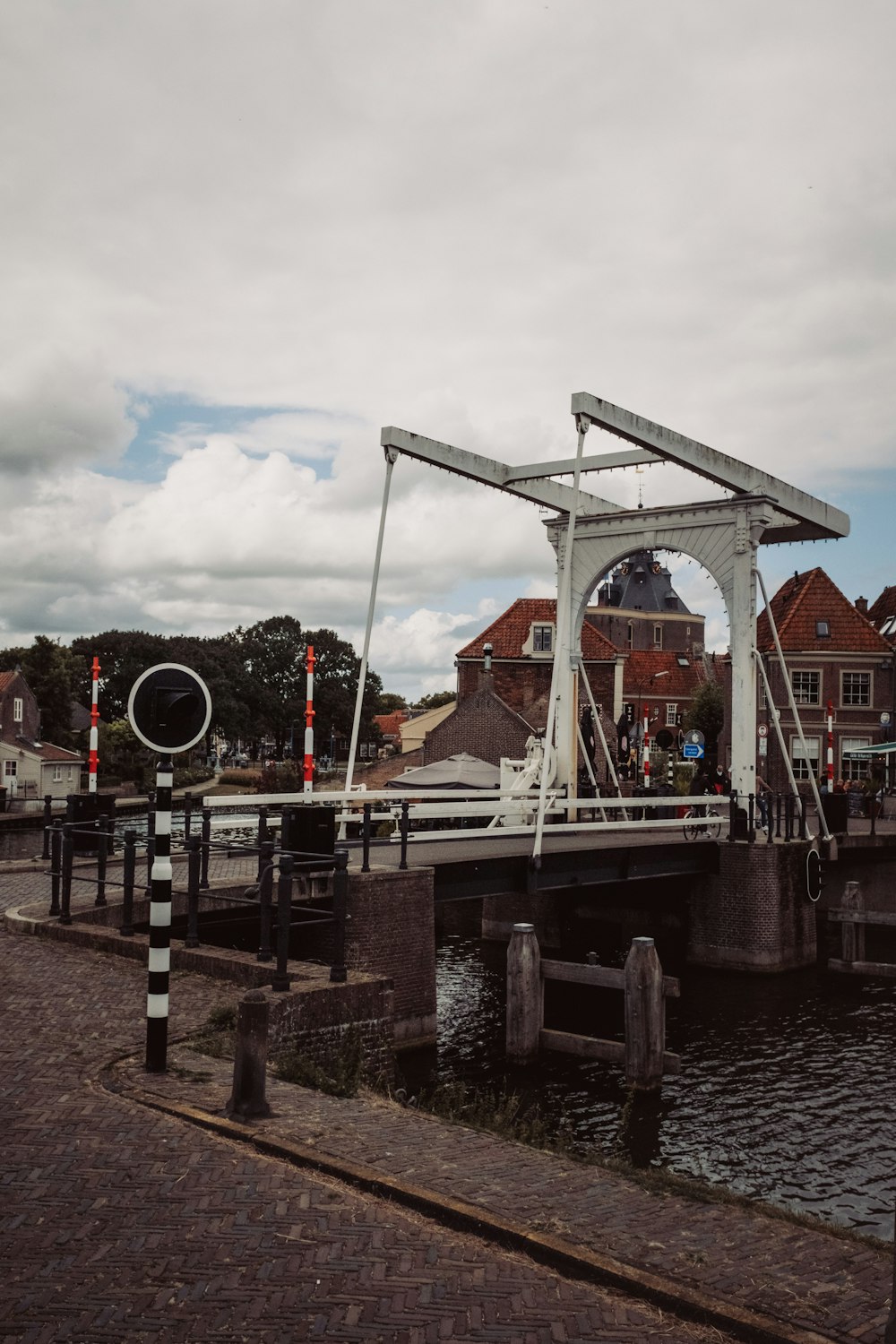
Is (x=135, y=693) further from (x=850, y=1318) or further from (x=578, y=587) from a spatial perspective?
(x=578, y=587)

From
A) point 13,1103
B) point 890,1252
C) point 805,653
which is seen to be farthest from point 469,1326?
point 805,653

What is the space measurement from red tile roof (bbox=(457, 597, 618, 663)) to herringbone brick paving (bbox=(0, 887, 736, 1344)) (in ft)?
100

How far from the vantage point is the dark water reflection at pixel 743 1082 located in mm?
8797

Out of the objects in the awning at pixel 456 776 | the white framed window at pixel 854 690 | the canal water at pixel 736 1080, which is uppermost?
the white framed window at pixel 854 690

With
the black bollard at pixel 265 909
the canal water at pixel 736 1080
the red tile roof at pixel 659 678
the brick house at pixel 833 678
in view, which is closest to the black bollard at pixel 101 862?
the canal water at pixel 736 1080

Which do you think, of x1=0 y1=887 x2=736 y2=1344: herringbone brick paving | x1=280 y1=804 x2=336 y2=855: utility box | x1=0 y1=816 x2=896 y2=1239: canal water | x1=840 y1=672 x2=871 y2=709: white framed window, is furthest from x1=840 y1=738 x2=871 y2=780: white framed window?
x1=0 y1=887 x2=736 y2=1344: herringbone brick paving

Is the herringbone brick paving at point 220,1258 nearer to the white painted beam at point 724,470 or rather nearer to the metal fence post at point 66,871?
the metal fence post at point 66,871

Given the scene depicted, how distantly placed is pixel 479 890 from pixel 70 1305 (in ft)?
34.8

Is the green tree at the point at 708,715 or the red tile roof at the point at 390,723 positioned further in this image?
the red tile roof at the point at 390,723

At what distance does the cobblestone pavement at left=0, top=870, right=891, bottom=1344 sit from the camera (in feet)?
12.1

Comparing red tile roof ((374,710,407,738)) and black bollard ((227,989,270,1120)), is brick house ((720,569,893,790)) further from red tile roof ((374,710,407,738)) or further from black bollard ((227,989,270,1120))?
red tile roof ((374,710,407,738))

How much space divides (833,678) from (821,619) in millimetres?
2226

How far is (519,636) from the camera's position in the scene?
36000mm

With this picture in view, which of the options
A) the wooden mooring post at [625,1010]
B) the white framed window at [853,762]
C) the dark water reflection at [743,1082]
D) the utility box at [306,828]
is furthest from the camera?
the white framed window at [853,762]
